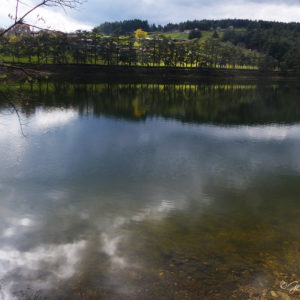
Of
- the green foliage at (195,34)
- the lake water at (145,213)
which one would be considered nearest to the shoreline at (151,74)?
the lake water at (145,213)

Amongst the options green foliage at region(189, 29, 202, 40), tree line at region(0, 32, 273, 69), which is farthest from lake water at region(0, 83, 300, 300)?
green foliage at region(189, 29, 202, 40)

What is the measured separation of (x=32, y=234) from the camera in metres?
10.4

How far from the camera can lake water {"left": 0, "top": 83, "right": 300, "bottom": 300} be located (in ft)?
26.6

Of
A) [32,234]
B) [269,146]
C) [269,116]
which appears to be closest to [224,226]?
[32,234]

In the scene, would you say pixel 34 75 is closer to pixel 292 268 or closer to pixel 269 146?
pixel 292 268

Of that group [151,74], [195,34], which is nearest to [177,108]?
[151,74]

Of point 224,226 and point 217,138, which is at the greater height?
point 217,138

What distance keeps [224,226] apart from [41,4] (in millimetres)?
9493

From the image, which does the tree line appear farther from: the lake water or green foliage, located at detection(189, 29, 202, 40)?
the lake water

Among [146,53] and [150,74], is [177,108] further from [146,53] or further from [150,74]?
[146,53]

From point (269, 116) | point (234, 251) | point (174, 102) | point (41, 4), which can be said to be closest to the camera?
point (41, 4)

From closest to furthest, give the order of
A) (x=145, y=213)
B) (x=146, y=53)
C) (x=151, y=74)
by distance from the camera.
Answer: (x=145, y=213) → (x=151, y=74) → (x=146, y=53)

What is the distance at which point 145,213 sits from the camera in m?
12.1

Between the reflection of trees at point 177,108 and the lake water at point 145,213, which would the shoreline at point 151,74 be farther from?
the lake water at point 145,213
